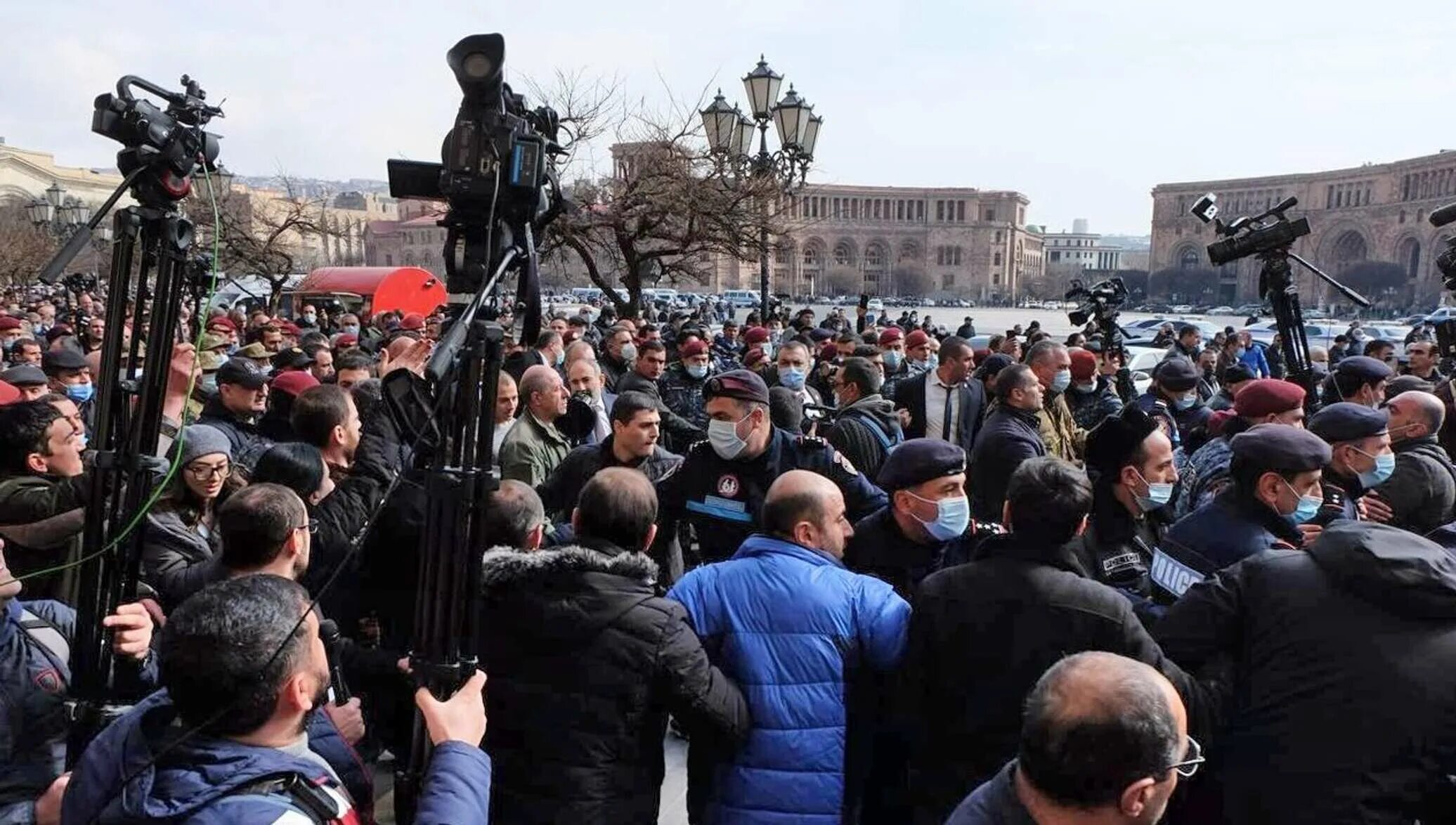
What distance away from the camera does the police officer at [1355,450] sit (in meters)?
4.31

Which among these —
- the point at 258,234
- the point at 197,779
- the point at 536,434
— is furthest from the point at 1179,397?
the point at 258,234

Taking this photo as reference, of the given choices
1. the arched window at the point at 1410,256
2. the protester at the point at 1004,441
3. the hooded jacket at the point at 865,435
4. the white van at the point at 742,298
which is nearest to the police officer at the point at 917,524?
the protester at the point at 1004,441

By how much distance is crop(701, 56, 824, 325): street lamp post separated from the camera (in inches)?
431

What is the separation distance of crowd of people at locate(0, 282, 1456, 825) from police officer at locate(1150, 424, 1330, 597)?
0.04 ft

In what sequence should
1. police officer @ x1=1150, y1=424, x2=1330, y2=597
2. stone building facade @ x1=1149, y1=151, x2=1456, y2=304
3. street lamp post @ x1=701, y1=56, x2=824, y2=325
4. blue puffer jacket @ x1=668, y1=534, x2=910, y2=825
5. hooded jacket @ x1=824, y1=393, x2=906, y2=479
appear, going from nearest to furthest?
blue puffer jacket @ x1=668, y1=534, x2=910, y2=825 < police officer @ x1=1150, y1=424, x2=1330, y2=597 < hooded jacket @ x1=824, y1=393, x2=906, y2=479 < street lamp post @ x1=701, y1=56, x2=824, y2=325 < stone building facade @ x1=1149, y1=151, x2=1456, y2=304

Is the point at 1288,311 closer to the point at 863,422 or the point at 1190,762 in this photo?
the point at 863,422

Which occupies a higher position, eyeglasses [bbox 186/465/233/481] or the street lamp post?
the street lamp post

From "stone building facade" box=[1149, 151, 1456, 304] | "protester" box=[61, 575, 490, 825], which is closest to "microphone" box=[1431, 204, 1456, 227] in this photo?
"protester" box=[61, 575, 490, 825]

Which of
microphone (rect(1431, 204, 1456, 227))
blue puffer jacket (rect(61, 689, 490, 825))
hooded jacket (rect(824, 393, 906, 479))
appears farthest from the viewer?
hooded jacket (rect(824, 393, 906, 479))

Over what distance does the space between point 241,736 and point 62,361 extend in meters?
6.85

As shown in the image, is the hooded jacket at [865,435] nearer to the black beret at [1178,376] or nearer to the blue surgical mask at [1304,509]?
the blue surgical mask at [1304,509]

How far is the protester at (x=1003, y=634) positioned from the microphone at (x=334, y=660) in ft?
5.03

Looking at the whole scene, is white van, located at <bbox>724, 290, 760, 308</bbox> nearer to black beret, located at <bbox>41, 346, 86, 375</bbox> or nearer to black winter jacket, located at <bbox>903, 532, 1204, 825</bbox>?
black beret, located at <bbox>41, 346, 86, 375</bbox>

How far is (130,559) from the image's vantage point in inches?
105
